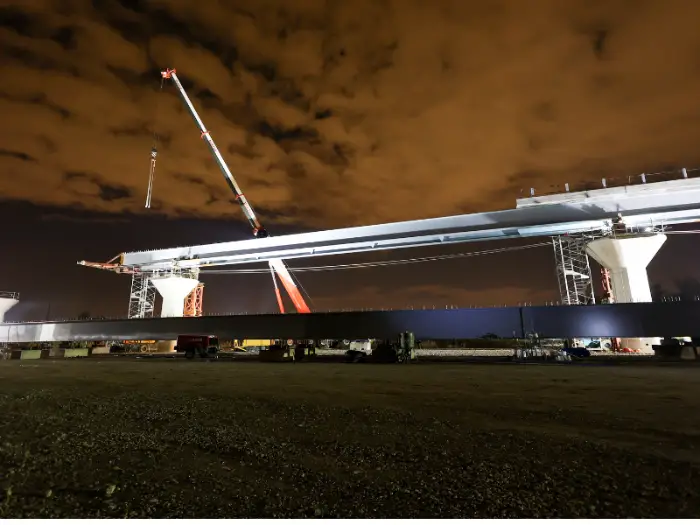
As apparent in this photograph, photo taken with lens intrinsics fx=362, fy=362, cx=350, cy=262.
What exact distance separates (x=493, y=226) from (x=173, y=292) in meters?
53.2

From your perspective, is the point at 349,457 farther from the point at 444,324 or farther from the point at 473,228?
the point at 473,228

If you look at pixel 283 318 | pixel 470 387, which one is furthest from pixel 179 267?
pixel 470 387

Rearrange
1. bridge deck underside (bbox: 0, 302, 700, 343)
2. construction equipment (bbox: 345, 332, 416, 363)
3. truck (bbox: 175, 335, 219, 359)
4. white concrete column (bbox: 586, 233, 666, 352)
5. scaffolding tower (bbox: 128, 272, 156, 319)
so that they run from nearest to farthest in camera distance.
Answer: construction equipment (bbox: 345, 332, 416, 363)
bridge deck underside (bbox: 0, 302, 700, 343)
truck (bbox: 175, 335, 219, 359)
white concrete column (bbox: 586, 233, 666, 352)
scaffolding tower (bbox: 128, 272, 156, 319)

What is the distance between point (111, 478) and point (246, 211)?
77224mm

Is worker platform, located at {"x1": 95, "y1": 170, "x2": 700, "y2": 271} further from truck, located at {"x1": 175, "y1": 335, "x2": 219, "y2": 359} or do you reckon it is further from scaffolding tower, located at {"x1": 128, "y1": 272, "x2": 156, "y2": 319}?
truck, located at {"x1": 175, "y1": 335, "x2": 219, "y2": 359}

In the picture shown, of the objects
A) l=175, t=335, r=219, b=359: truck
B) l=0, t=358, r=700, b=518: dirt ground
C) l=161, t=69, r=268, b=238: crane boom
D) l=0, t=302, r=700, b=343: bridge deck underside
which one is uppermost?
l=161, t=69, r=268, b=238: crane boom

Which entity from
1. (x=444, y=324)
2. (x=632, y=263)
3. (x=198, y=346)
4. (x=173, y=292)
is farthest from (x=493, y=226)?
(x=173, y=292)

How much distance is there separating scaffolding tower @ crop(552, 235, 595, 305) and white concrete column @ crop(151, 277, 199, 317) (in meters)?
60.1

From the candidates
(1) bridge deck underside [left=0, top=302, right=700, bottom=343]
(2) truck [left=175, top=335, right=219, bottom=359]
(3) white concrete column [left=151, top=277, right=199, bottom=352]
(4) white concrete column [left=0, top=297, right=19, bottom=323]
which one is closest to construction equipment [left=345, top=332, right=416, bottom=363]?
(1) bridge deck underside [left=0, top=302, right=700, bottom=343]

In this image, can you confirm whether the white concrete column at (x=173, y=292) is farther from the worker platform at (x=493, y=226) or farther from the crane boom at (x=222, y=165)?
the crane boom at (x=222, y=165)

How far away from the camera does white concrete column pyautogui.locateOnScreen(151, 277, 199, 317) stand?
63.3 m

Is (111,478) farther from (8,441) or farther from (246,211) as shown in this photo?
(246,211)

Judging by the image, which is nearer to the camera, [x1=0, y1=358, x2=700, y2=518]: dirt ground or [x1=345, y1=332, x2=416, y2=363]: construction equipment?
[x1=0, y1=358, x2=700, y2=518]: dirt ground

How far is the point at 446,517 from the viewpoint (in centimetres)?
343
